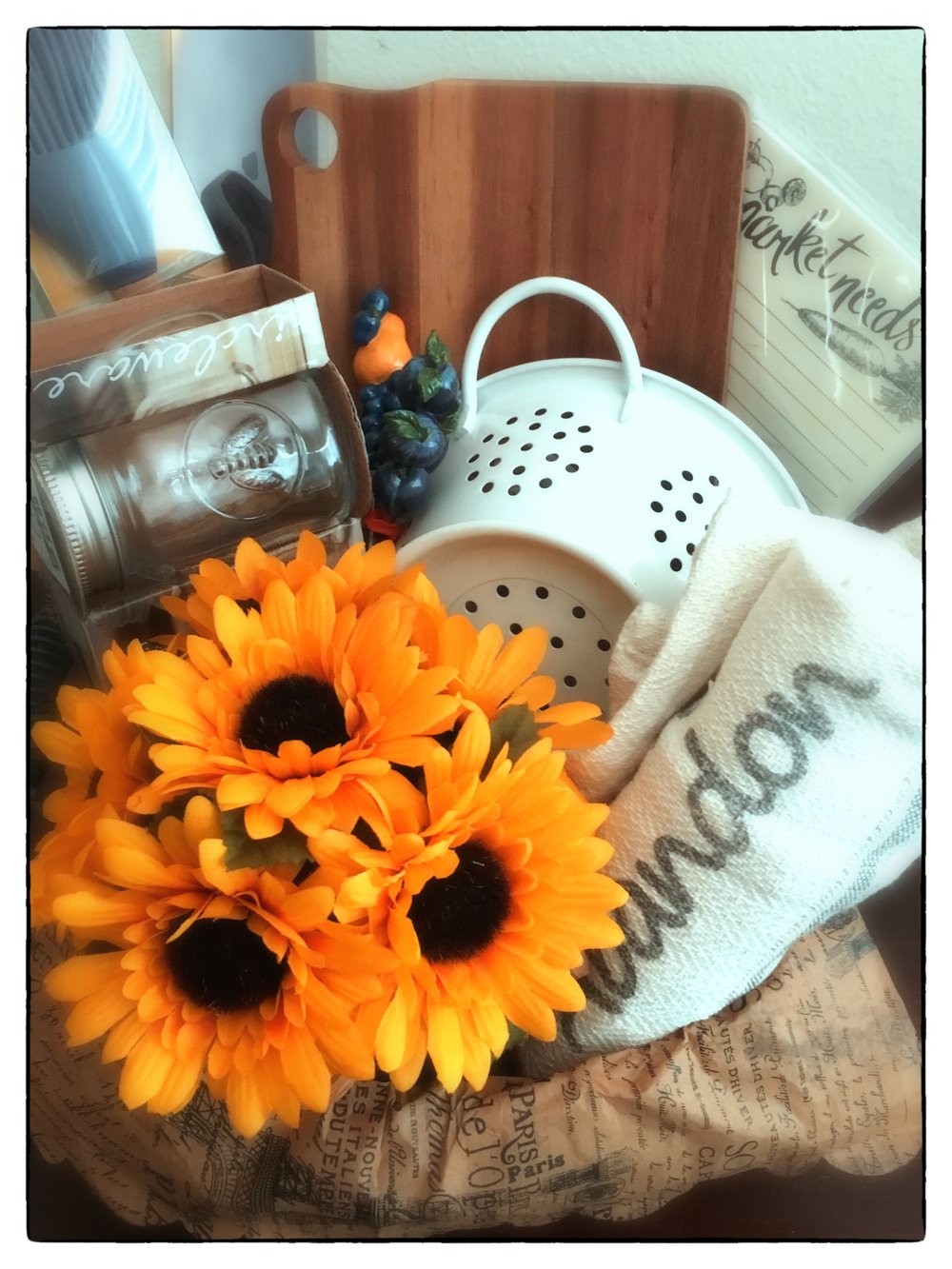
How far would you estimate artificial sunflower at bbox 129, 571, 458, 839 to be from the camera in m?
0.31

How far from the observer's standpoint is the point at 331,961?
1.03 feet

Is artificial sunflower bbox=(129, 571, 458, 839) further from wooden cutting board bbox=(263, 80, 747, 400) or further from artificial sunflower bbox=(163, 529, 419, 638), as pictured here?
wooden cutting board bbox=(263, 80, 747, 400)

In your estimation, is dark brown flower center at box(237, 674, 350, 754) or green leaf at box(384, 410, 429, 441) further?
green leaf at box(384, 410, 429, 441)

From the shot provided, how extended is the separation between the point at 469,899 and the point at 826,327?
0.29 meters

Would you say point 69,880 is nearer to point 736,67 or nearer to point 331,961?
point 331,961

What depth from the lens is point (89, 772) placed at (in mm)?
365

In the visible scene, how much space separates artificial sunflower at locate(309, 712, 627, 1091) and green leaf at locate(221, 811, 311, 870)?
0.4 inches

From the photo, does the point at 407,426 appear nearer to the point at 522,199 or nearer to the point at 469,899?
the point at 522,199

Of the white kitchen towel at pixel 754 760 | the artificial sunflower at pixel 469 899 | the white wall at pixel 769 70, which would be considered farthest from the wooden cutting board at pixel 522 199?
the artificial sunflower at pixel 469 899

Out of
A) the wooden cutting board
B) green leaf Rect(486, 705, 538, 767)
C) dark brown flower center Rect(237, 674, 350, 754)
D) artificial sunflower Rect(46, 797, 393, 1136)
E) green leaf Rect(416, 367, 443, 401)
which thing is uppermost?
the wooden cutting board

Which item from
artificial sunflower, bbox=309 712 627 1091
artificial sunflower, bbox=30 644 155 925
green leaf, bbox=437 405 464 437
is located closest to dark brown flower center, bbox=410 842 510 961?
artificial sunflower, bbox=309 712 627 1091

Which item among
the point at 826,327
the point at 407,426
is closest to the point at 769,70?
the point at 826,327

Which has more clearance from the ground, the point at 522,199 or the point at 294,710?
the point at 522,199

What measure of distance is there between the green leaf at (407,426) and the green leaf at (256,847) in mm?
205
